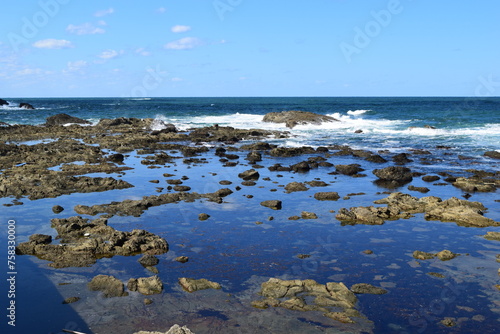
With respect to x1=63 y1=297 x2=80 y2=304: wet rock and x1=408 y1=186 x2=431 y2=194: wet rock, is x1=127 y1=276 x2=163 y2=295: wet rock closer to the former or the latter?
x1=63 y1=297 x2=80 y2=304: wet rock

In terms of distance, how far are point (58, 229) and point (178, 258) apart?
4.63 meters

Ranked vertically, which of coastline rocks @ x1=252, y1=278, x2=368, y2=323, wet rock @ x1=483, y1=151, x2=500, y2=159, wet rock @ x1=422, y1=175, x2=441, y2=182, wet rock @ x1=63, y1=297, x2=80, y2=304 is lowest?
wet rock @ x1=63, y1=297, x2=80, y2=304

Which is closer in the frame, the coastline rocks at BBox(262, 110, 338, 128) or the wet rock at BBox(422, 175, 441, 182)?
the wet rock at BBox(422, 175, 441, 182)

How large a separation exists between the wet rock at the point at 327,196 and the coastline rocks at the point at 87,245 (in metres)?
8.50

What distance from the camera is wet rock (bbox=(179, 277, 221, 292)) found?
10.5m

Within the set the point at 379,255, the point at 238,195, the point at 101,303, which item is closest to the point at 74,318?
the point at 101,303

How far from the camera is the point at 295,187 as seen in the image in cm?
2141

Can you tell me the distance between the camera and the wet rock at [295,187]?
21266 millimetres

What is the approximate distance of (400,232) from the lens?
15172mm

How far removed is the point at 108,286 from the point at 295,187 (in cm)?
1242

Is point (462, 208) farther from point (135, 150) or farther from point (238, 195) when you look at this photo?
point (135, 150)

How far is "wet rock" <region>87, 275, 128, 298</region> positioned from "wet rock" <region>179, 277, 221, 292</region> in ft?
4.55

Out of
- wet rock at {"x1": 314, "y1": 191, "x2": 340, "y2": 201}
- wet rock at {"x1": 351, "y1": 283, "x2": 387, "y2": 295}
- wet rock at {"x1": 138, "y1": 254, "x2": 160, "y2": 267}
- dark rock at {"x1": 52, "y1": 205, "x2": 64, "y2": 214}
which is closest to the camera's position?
wet rock at {"x1": 351, "y1": 283, "x2": 387, "y2": 295}

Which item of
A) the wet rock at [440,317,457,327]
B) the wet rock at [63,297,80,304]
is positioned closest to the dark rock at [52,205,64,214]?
the wet rock at [63,297,80,304]
